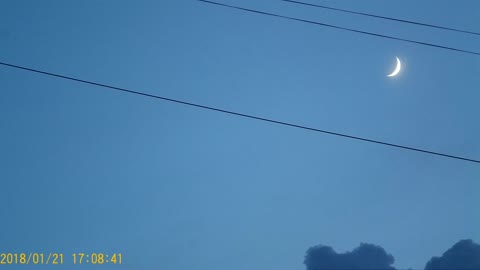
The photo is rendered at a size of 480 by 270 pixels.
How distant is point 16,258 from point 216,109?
40.9 feet

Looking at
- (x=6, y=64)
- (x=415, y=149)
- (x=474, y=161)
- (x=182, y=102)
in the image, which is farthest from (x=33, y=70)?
(x=474, y=161)

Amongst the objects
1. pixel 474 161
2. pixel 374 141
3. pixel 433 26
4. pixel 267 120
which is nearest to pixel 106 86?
pixel 267 120

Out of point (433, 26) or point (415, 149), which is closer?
point (415, 149)

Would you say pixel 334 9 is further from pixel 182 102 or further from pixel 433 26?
pixel 182 102

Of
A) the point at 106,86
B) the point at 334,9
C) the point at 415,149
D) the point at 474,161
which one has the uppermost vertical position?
the point at 334,9

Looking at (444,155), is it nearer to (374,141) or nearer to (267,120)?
(374,141)

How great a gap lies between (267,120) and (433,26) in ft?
23.6

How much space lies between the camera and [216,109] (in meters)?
9.13

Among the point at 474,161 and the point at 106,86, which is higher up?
the point at 106,86

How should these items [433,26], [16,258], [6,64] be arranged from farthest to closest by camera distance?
[16,258], [433,26], [6,64]

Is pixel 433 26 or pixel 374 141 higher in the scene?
pixel 433 26

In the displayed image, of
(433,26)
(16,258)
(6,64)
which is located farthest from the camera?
(16,258)

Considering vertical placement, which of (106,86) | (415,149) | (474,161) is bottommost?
(474,161)

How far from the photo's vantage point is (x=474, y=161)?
8727mm
